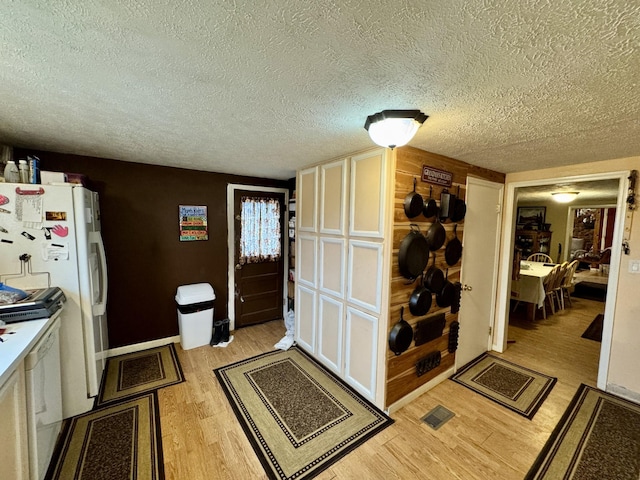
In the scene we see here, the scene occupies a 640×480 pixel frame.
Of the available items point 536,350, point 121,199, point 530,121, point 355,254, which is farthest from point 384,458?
point 121,199

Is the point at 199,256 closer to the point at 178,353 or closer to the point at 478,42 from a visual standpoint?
the point at 178,353

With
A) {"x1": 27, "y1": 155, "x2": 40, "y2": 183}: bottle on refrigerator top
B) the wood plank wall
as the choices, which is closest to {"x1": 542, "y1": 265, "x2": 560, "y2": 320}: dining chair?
the wood plank wall

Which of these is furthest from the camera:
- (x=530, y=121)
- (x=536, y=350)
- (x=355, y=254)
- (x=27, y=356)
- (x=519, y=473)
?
(x=536, y=350)

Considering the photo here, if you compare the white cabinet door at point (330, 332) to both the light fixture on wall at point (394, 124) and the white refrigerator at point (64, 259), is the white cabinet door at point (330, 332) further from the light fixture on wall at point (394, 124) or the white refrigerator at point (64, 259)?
the white refrigerator at point (64, 259)

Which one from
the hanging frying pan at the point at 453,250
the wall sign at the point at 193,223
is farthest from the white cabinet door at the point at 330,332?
the wall sign at the point at 193,223

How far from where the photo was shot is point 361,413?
7.04 feet

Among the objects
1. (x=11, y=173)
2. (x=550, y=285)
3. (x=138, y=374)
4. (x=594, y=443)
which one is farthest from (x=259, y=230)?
(x=550, y=285)

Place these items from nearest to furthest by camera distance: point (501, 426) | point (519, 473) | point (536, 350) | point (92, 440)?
point (519, 473), point (92, 440), point (501, 426), point (536, 350)

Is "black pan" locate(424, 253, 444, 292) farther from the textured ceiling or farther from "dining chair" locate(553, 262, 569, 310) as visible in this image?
"dining chair" locate(553, 262, 569, 310)

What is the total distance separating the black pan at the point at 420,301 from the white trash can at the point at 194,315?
235 centimetres

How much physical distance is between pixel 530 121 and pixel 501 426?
2.21 m

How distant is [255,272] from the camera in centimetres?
382

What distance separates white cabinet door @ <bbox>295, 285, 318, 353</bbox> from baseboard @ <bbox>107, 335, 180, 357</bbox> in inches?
62.0

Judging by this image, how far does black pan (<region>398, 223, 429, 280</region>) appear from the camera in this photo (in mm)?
2041
